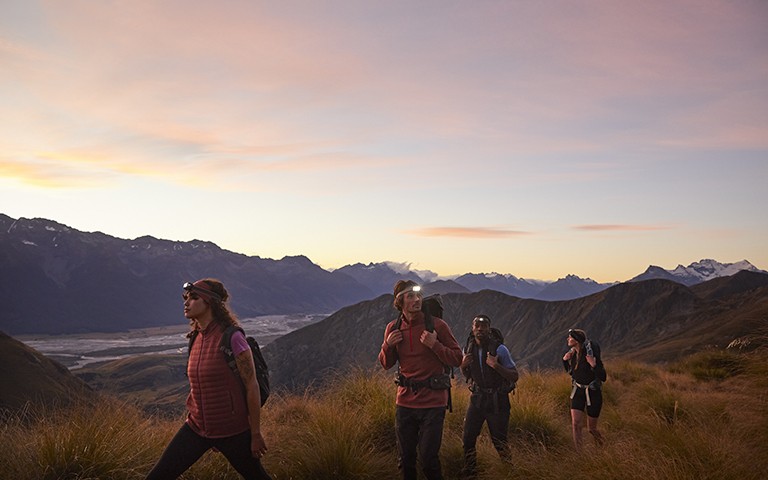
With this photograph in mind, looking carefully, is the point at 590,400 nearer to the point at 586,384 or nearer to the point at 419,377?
the point at 586,384

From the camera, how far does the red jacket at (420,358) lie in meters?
4.92

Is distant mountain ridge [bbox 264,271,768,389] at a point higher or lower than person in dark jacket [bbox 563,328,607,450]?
lower

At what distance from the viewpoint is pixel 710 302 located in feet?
282

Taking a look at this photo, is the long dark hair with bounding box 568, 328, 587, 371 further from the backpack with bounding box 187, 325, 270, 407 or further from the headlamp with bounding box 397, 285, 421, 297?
the backpack with bounding box 187, 325, 270, 407

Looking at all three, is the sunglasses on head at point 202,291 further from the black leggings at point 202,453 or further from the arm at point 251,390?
the black leggings at point 202,453

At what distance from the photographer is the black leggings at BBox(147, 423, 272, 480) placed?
14.0 ft

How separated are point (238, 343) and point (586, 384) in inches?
222

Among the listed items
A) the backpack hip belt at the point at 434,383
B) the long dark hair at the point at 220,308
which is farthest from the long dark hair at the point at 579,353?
the long dark hair at the point at 220,308

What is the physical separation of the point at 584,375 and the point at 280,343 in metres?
132

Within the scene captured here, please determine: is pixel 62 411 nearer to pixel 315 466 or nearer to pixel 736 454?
pixel 315 466

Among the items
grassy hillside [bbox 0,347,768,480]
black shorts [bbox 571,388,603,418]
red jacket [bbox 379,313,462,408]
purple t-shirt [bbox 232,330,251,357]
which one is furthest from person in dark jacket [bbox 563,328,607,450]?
purple t-shirt [bbox 232,330,251,357]

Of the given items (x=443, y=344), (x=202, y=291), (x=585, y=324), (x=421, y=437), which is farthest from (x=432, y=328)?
(x=585, y=324)

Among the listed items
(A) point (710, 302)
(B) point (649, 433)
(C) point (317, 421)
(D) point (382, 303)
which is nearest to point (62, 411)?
(C) point (317, 421)

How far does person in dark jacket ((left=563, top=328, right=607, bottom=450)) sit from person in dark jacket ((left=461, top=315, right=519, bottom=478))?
158 centimetres
